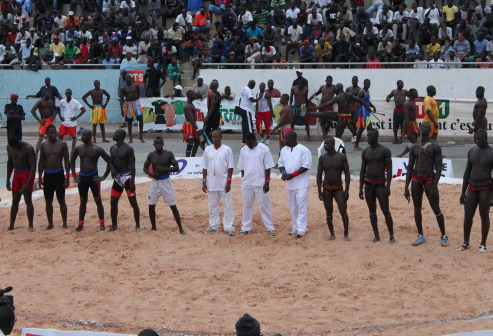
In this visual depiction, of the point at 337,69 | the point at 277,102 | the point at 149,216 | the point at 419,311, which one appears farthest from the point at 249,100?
the point at 419,311

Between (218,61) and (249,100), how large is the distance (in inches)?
243

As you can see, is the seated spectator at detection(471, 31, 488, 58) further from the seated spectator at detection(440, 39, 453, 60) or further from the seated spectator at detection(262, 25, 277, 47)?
the seated spectator at detection(262, 25, 277, 47)

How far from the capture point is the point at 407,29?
1046 inches

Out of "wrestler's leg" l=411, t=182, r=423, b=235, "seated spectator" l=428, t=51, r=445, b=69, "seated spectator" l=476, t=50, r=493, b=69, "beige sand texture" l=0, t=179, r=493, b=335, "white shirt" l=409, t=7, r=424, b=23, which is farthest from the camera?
"white shirt" l=409, t=7, r=424, b=23

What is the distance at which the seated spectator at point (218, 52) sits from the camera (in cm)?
2656

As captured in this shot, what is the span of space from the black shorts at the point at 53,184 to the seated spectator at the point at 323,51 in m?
13.6

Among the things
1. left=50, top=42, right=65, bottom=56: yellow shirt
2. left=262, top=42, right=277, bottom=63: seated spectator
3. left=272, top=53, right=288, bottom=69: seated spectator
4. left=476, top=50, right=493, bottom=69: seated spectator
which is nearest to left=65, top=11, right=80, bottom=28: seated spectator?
left=50, top=42, right=65, bottom=56: yellow shirt

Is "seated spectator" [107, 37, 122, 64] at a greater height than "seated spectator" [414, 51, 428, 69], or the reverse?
"seated spectator" [107, 37, 122, 64]

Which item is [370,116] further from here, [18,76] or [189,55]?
[18,76]

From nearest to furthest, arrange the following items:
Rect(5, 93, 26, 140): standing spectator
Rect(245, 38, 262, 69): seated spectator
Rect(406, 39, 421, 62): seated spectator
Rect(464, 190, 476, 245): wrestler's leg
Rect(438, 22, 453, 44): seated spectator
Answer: Rect(464, 190, 476, 245): wrestler's leg
Rect(5, 93, 26, 140): standing spectator
Rect(406, 39, 421, 62): seated spectator
Rect(438, 22, 453, 44): seated spectator
Rect(245, 38, 262, 69): seated spectator

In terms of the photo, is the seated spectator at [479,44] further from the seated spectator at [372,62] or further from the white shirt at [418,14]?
the seated spectator at [372,62]

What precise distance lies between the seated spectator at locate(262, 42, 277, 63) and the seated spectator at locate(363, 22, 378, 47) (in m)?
2.93

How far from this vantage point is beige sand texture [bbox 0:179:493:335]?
9.65 metres

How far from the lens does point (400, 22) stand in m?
26.4
